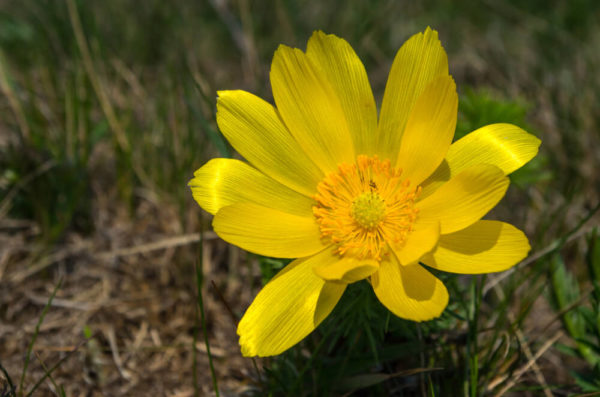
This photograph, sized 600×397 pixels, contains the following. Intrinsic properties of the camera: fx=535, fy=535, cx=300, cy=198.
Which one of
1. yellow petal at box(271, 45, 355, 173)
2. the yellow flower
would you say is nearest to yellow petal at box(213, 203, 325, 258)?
the yellow flower

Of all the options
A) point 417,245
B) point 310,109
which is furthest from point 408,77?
point 417,245

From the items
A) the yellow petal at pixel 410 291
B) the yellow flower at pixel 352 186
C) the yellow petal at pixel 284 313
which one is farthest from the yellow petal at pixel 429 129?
the yellow petal at pixel 284 313

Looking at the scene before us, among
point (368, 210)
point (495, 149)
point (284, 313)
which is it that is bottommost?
point (284, 313)

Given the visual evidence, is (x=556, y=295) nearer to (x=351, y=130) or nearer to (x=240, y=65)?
(x=351, y=130)

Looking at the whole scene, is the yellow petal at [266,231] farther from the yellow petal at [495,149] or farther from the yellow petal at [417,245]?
the yellow petal at [495,149]

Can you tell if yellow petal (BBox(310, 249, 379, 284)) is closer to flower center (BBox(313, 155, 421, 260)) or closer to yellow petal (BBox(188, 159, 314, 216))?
flower center (BBox(313, 155, 421, 260))

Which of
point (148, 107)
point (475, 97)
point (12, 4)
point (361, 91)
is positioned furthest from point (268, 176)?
point (12, 4)

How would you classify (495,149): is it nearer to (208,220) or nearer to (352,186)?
(352,186)
